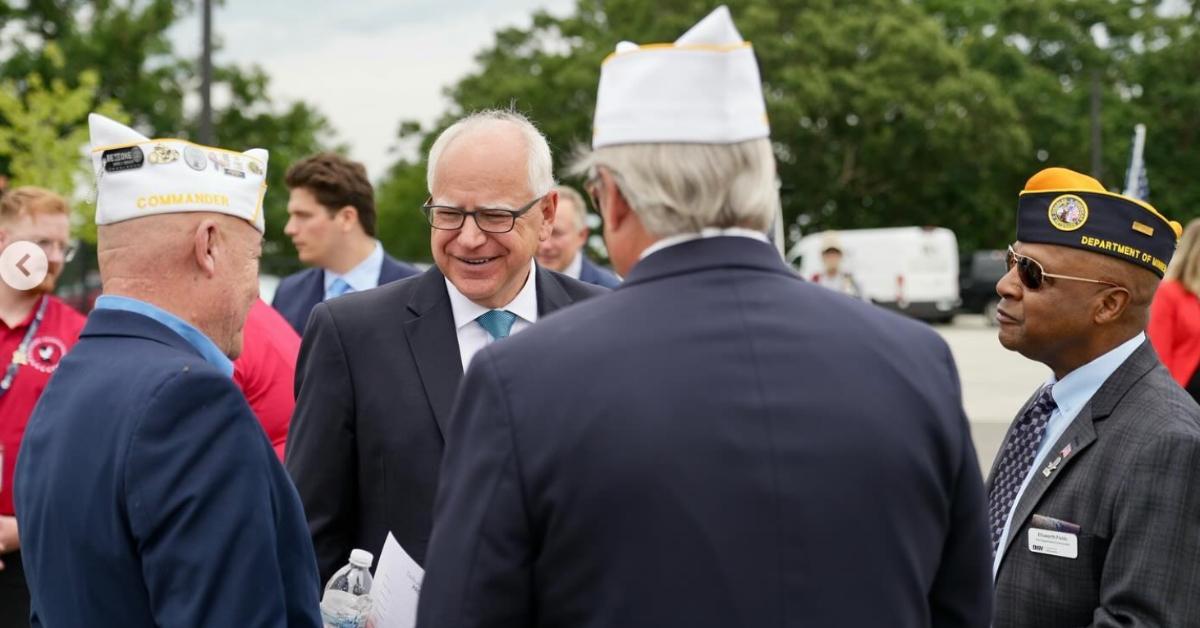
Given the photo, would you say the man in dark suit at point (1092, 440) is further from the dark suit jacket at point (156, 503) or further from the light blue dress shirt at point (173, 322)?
the light blue dress shirt at point (173, 322)

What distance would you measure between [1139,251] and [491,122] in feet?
5.22

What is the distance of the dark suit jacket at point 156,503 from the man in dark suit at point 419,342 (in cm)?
70

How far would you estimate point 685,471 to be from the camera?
1.61m

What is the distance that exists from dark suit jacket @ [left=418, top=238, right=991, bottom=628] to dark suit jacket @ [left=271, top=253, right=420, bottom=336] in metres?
4.39

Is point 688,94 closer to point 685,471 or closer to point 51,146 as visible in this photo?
point 685,471

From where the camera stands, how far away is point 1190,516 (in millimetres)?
2531

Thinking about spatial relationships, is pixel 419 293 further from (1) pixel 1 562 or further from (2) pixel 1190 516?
(1) pixel 1 562

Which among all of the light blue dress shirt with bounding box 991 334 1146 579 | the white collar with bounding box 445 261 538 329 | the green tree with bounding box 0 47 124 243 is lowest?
the green tree with bounding box 0 47 124 243

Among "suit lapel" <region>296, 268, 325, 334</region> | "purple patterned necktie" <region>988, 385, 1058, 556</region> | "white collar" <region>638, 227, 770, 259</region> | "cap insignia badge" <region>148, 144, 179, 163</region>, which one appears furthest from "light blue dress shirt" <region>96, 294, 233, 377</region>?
"suit lapel" <region>296, 268, 325, 334</region>

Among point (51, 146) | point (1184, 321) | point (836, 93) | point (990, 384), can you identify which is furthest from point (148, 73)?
point (1184, 321)

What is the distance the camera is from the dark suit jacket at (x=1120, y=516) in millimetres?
2527

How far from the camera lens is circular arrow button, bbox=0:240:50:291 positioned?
4039 mm

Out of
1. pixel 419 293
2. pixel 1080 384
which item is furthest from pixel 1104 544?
pixel 419 293

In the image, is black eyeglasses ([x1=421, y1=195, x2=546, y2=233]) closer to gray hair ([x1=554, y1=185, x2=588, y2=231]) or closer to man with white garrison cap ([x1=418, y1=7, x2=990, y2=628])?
man with white garrison cap ([x1=418, y1=7, x2=990, y2=628])
